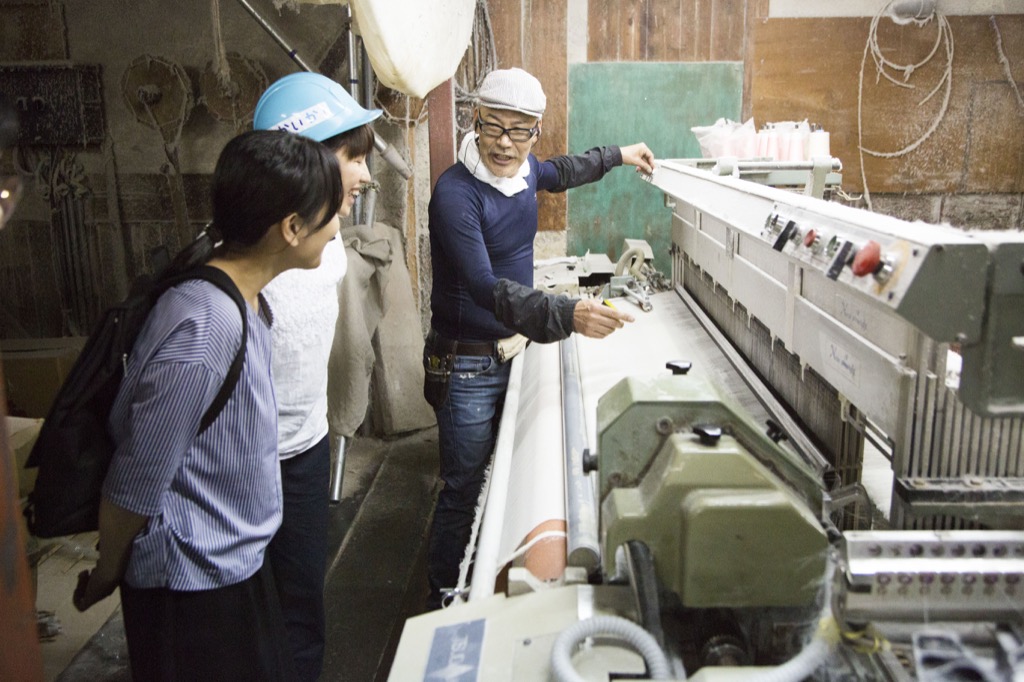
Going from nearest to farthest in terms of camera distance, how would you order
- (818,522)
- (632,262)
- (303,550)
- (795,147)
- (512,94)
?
(818,522) → (303,550) → (512,94) → (795,147) → (632,262)

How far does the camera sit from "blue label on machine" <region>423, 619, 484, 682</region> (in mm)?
1133

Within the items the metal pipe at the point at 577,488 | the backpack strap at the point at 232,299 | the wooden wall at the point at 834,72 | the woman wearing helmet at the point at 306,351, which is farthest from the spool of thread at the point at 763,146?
the backpack strap at the point at 232,299

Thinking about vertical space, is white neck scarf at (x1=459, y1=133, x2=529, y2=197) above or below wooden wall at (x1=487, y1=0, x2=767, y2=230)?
below

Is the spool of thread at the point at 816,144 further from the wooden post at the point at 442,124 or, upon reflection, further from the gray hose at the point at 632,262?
the wooden post at the point at 442,124

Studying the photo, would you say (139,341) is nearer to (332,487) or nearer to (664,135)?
(332,487)

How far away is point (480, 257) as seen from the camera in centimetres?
228

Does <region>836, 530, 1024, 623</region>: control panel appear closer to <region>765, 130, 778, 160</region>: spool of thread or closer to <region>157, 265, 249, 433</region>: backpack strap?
<region>157, 265, 249, 433</region>: backpack strap

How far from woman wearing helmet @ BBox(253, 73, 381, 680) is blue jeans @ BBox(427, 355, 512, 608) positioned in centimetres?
53

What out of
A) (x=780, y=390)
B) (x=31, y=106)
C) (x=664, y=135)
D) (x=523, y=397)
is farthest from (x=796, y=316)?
(x=31, y=106)

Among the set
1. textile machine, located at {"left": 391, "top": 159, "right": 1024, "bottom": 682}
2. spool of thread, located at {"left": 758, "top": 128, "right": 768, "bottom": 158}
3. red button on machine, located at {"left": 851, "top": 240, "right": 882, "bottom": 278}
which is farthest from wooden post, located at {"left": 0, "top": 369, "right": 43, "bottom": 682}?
spool of thread, located at {"left": 758, "top": 128, "right": 768, "bottom": 158}

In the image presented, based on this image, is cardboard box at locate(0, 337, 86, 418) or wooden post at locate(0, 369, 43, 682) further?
cardboard box at locate(0, 337, 86, 418)

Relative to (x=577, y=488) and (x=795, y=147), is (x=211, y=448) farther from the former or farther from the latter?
(x=795, y=147)

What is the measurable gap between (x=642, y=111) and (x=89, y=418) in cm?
415

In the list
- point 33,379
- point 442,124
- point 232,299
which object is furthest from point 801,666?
point 33,379
